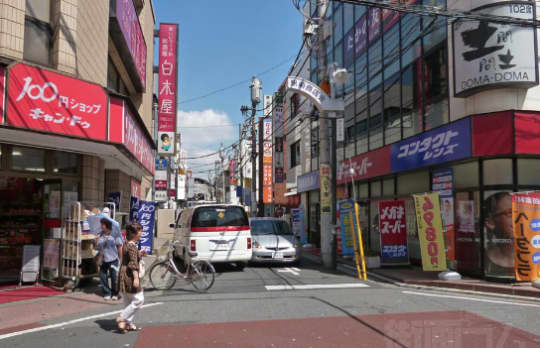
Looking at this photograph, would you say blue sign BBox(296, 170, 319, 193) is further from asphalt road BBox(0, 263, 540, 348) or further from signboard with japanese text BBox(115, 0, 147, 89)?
asphalt road BBox(0, 263, 540, 348)

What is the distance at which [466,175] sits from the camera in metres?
11.0

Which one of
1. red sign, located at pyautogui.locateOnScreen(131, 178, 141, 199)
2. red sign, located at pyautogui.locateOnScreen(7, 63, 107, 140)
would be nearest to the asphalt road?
red sign, located at pyautogui.locateOnScreen(7, 63, 107, 140)

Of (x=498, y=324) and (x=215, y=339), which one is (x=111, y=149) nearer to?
(x=215, y=339)

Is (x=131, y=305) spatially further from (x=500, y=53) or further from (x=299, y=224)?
(x=299, y=224)

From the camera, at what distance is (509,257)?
9578mm

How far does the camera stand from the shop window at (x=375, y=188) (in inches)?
629

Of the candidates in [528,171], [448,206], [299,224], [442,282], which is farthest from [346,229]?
[528,171]

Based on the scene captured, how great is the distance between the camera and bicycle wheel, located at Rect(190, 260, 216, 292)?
920cm

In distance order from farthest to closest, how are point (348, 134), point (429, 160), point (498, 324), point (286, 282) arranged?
point (348, 134) < point (429, 160) < point (286, 282) < point (498, 324)

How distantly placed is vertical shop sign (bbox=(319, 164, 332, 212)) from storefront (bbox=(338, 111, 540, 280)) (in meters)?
2.46

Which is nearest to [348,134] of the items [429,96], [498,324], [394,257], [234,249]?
[429,96]

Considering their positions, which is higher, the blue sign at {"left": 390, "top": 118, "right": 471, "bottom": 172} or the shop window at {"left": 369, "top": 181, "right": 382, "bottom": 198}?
the blue sign at {"left": 390, "top": 118, "right": 471, "bottom": 172}

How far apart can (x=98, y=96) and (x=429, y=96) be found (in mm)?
9408

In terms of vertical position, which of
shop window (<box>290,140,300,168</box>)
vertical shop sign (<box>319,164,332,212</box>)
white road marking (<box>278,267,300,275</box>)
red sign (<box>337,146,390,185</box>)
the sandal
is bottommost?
white road marking (<box>278,267,300,275</box>)
